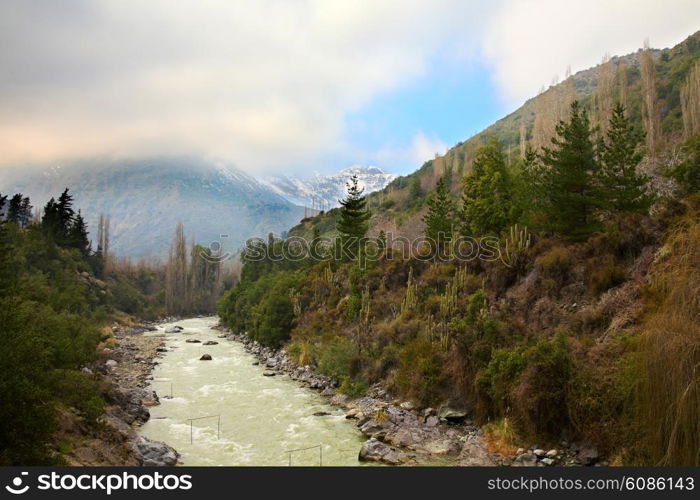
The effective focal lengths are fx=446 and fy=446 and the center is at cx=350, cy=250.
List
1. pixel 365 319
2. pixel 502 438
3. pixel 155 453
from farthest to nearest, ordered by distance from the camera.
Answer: pixel 365 319, pixel 502 438, pixel 155 453

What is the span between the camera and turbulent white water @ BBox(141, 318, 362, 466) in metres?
15.6

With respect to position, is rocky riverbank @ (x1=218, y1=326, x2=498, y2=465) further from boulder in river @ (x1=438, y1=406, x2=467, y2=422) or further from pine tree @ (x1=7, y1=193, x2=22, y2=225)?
pine tree @ (x1=7, y1=193, x2=22, y2=225)

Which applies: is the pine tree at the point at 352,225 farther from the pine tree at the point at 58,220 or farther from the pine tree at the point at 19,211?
the pine tree at the point at 19,211

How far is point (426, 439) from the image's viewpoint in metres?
16.2

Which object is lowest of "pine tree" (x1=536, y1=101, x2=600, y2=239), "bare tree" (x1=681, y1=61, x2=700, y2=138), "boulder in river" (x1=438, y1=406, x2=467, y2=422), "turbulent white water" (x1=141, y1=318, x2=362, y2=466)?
"turbulent white water" (x1=141, y1=318, x2=362, y2=466)

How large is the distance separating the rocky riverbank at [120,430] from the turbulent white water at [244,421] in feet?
2.41

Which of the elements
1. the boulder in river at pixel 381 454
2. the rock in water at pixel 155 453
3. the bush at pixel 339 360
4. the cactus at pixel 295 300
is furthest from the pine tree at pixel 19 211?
the boulder in river at pixel 381 454

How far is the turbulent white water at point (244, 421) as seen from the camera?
15609 millimetres

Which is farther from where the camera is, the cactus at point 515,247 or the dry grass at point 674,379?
the cactus at point 515,247

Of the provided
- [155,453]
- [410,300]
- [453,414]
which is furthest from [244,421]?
[410,300]

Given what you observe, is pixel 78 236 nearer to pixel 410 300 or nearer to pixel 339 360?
pixel 339 360

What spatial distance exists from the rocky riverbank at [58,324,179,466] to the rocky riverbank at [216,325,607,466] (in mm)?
7037

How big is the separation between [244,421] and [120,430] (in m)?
5.41

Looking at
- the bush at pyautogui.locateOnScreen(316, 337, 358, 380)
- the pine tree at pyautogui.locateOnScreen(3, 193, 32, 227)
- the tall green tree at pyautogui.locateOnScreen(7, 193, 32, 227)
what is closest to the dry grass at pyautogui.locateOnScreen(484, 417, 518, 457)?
the bush at pyautogui.locateOnScreen(316, 337, 358, 380)
